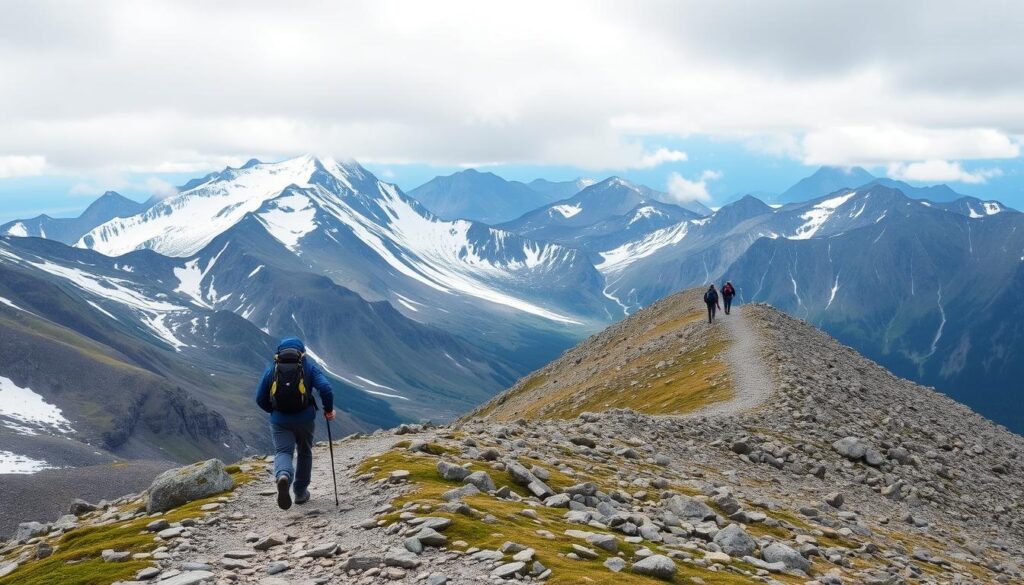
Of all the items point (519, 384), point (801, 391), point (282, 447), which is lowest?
point (519, 384)

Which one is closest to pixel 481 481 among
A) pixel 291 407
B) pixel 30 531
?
pixel 291 407

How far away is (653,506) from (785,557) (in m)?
5.16

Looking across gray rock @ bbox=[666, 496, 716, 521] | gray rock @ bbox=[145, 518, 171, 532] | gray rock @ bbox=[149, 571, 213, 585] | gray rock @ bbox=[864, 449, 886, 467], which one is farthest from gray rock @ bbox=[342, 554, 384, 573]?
gray rock @ bbox=[864, 449, 886, 467]

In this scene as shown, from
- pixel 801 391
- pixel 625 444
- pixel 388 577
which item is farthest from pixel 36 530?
pixel 801 391

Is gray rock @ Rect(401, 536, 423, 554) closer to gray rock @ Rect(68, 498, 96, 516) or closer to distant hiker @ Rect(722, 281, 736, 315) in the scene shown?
gray rock @ Rect(68, 498, 96, 516)

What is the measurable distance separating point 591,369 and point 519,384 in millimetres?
Answer: 24872

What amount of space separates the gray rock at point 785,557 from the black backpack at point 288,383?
12.9 m

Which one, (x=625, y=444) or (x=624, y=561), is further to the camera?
(x=625, y=444)

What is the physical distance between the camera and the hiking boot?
21.9 metres

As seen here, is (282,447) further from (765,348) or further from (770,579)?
(765,348)

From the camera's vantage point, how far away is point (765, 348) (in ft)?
219

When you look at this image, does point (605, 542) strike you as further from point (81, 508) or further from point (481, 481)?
point (81, 508)

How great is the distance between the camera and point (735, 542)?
21.5 meters

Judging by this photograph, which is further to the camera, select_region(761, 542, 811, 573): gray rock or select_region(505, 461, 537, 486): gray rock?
select_region(505, 461, 537, 486): gray rock
